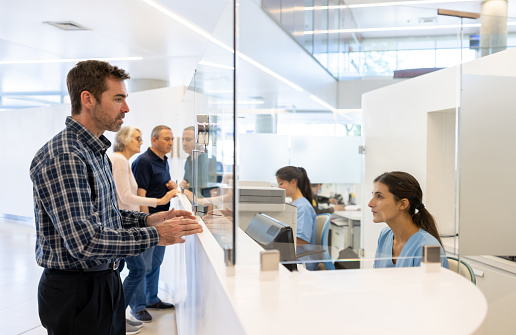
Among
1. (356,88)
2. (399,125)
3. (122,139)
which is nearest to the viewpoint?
(399,125)

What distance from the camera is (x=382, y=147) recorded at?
2281mm

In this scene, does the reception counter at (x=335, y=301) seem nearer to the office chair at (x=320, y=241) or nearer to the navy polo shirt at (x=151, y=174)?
the office chair at (x=320, y=241)

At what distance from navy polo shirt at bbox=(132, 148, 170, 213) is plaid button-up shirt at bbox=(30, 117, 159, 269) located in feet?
7.13

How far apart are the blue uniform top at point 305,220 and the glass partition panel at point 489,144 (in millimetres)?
723

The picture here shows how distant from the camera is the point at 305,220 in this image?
2.35 meters

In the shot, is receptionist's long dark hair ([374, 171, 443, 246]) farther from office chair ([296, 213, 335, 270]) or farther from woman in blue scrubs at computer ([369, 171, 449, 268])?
office chair ([296, 213, 335, 270])

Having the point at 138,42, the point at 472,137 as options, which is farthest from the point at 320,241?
the point at 138,42

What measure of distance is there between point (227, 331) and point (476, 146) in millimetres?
1754

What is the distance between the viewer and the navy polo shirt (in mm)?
3854

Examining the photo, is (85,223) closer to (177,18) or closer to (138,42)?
(177,18)

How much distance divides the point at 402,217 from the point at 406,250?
259 millimetres

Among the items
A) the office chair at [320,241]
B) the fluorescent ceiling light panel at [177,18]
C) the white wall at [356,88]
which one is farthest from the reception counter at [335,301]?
the fluorescent ceiling light panel at [177,18]

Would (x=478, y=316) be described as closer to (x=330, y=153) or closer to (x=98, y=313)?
(x=98, y=313)

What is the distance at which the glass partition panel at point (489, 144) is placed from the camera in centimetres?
221
